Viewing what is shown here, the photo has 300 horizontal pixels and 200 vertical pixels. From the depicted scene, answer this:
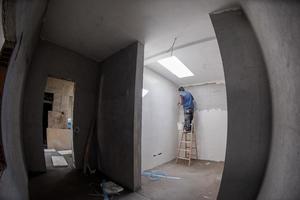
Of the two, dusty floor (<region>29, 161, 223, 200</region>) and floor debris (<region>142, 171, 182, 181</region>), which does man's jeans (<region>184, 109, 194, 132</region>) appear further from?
floor debris (<region>142, 171, 182, 181</region>)

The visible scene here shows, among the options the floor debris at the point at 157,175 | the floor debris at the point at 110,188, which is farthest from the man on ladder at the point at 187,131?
the floor debris at the point at 110,188

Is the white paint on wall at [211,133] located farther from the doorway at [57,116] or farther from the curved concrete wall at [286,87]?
→ the doorway at [57,116]

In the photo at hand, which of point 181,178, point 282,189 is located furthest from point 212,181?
point 282,189

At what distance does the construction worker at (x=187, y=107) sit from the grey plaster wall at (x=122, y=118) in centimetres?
262

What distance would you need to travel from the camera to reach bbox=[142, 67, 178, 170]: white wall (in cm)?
383

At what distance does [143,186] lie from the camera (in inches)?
107

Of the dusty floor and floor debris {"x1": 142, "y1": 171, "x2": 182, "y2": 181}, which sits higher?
the dusty floor

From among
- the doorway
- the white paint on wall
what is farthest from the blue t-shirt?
the doorway

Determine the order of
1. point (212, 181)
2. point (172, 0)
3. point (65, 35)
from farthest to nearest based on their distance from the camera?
point (212, 181) → point (65, 35) → point (172, 0)

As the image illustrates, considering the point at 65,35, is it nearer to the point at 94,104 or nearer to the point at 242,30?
the point at 94,104

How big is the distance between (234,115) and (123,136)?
190 centimetres

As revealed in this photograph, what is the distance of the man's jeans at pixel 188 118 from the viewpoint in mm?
4824

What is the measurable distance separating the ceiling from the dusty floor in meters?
2.63

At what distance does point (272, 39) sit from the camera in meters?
1.06
